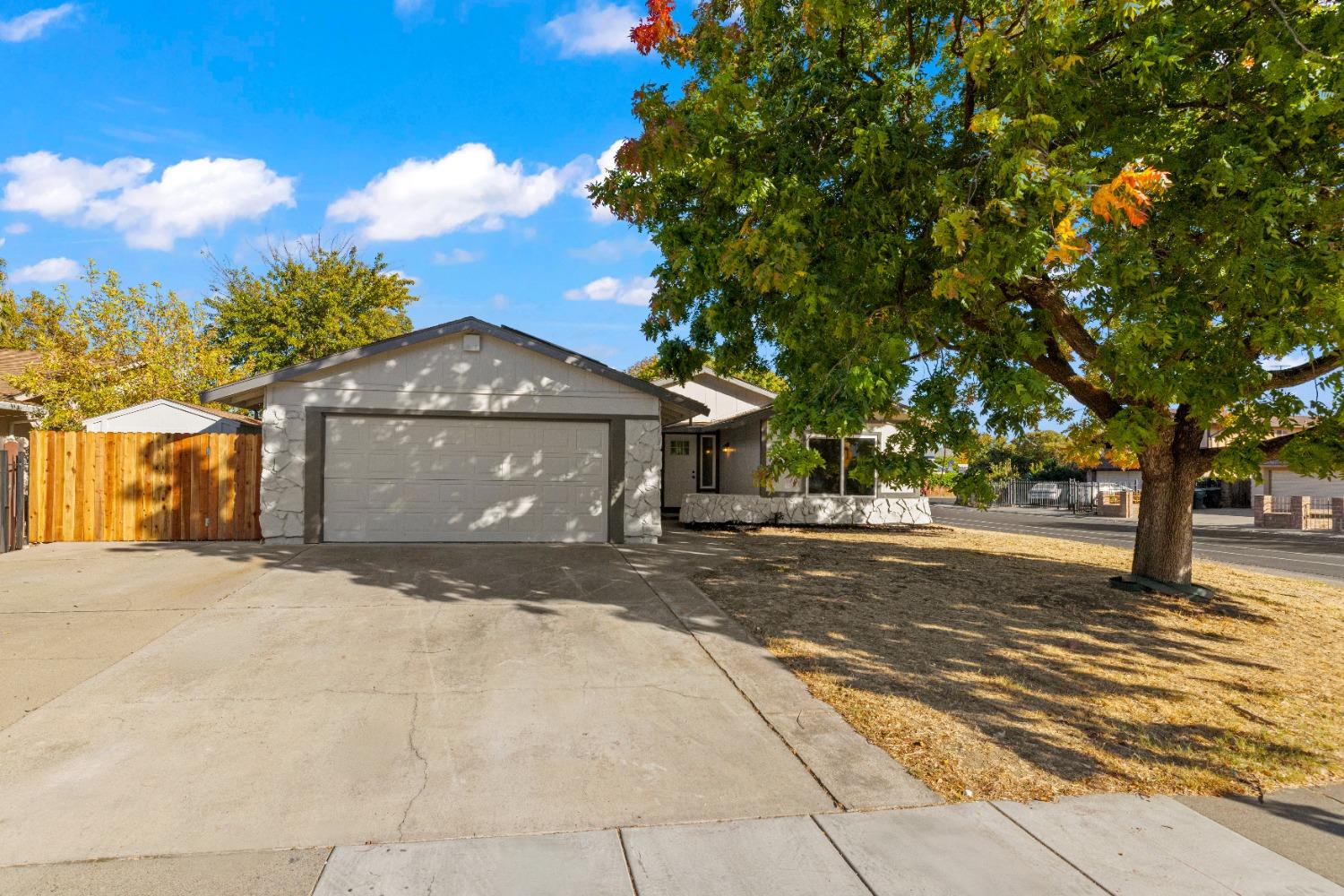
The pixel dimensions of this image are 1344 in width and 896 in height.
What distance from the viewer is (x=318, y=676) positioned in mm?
5320

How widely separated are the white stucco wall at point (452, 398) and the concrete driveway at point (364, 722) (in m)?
3.85

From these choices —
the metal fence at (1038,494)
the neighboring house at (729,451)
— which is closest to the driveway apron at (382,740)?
the neighboring house at (729,451)

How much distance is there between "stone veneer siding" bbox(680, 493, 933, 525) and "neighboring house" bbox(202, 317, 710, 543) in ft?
14.8

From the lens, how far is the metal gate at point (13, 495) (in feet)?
35.2

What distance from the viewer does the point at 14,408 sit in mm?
15047

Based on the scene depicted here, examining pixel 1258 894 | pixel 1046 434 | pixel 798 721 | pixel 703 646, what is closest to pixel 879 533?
pixel 703 646

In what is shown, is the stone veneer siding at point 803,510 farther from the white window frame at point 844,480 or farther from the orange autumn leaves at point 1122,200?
the orange autumn leaves at point 1122,200

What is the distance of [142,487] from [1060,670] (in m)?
14.0

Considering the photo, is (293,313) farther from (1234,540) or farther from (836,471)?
(1234,540)

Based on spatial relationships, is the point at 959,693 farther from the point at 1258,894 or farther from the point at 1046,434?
the point at 1046,434

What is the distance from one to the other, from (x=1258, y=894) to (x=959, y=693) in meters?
2.39

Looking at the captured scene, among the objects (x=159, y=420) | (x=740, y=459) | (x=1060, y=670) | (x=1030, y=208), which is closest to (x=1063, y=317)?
(x=1030, y=208)

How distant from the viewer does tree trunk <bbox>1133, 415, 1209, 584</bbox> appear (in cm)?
904

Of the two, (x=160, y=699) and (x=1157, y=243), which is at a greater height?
(x=1157, y=243)
